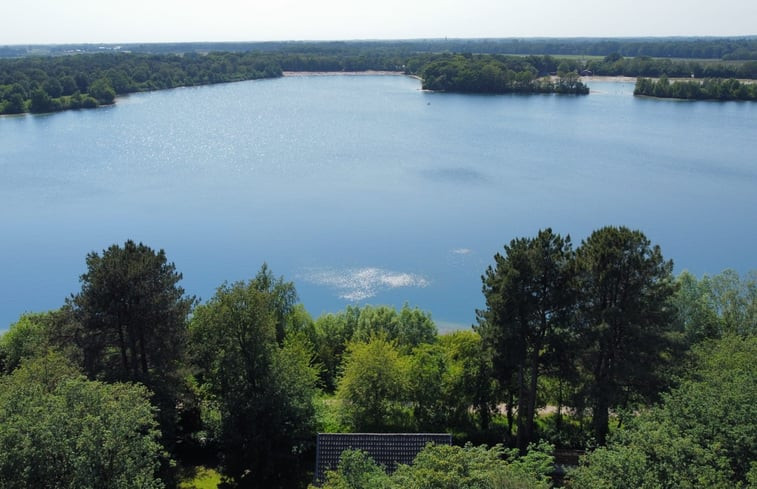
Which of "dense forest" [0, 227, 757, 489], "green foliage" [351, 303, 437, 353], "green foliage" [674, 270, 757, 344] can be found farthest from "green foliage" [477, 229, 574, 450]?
"green foliage" [674, 270, 757, 344]

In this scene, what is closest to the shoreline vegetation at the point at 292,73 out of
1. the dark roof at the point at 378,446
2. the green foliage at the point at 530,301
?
the dark roof at the point at 378,446

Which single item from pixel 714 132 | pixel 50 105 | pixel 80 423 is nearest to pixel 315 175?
pixel 80 423

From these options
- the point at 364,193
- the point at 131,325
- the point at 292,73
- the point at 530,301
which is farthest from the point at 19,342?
the point at 292,73

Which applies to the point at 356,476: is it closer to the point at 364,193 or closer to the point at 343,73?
the point at 364,193

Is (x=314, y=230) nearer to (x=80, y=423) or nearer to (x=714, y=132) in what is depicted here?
(x=80, y=423)

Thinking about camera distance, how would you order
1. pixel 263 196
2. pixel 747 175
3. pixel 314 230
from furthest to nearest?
pixel 747 175
pixel 263 196
pixel 314 230

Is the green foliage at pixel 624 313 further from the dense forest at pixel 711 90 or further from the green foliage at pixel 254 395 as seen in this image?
the dense forest at pixel 711 90
